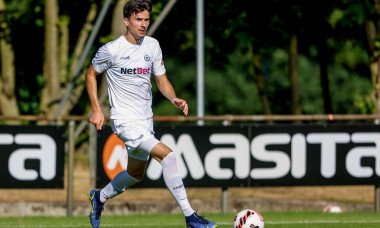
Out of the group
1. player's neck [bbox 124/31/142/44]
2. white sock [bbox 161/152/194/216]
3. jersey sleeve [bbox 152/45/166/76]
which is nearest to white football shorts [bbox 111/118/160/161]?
white sock [bbox 161/152/194/216]

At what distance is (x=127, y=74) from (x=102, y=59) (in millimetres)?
292

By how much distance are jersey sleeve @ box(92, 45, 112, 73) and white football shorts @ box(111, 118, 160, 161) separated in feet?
1.81

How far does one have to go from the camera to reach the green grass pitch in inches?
460

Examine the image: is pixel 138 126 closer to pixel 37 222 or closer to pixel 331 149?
pixel 37 222

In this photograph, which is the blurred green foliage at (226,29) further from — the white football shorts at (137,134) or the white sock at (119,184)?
the white football shorts at (137,134)

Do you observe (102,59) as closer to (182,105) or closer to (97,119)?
(97,119)

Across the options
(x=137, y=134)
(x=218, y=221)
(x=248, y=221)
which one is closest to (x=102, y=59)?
(x=137, y=134)

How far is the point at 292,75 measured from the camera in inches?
999

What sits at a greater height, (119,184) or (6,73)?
(6,73)

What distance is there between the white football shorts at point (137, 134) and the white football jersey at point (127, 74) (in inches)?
2.4

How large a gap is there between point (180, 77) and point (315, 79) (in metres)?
8.71

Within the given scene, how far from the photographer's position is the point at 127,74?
9.92 metres

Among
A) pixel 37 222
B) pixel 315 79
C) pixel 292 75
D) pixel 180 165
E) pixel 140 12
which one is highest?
pixel 315 79

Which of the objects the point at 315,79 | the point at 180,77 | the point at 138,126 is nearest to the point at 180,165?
the point at 138,126
